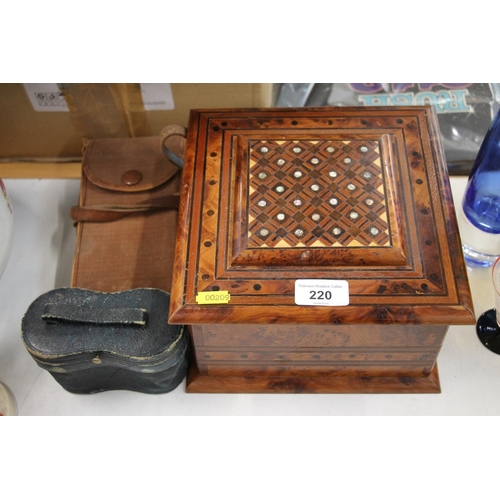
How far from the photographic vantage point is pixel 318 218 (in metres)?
0.98

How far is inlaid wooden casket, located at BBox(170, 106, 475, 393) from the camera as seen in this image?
906 mm

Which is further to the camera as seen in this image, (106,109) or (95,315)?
(106,109)

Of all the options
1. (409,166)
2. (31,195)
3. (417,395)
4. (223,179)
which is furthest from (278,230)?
(31,195)

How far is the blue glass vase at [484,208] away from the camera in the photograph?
1.14 meters

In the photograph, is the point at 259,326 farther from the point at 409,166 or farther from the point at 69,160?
the point at 69,160

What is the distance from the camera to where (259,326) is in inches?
37.2

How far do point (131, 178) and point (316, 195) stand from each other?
0.39 meters

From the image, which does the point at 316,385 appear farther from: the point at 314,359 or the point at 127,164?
the point at 127,164

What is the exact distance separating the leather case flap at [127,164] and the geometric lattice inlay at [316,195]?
24 cm

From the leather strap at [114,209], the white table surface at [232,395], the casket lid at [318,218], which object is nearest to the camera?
the casket lid at [318,218]

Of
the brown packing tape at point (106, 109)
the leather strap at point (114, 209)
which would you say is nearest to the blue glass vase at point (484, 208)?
the leather strap at point (114, 209)

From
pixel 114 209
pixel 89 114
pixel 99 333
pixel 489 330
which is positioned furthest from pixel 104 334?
pixel 489 330

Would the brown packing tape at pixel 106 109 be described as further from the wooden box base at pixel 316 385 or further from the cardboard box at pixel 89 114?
the wooden box base at pixel 316 385

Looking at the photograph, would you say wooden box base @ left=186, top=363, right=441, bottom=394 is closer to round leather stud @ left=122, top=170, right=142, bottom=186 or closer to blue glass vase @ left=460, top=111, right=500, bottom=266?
blue glass vase @ left=460, top=111, right=500, bottom=266
